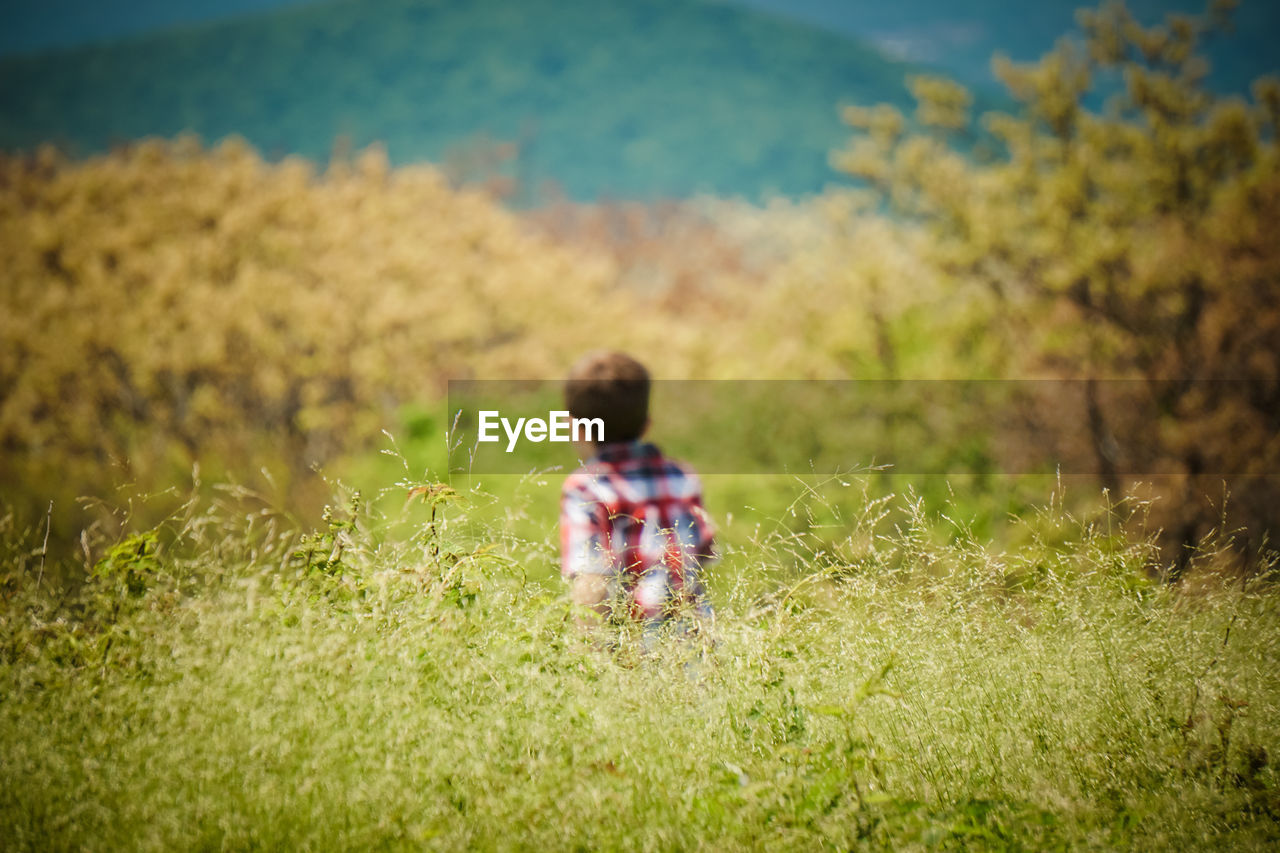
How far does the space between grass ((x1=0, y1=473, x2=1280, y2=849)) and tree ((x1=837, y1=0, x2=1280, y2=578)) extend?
583 cm

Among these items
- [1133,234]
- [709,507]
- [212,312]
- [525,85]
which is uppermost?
[525,85]

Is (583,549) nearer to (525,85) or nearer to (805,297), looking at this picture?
(805,297)

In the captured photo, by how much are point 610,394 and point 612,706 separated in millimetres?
867

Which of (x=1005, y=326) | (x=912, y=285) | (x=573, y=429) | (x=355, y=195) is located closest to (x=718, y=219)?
(x=355, y=195)

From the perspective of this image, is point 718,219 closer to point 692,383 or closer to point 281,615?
point 692,383

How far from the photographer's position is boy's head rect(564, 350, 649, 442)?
2.27 meters

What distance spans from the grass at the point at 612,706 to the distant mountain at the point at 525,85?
104 feet

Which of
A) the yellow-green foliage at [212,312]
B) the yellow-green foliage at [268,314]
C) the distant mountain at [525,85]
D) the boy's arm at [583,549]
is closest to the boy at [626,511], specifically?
the boy's arm at [583,549]

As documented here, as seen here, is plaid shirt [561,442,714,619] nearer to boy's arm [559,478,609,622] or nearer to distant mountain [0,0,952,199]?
boy's arm [559,478,609,622]

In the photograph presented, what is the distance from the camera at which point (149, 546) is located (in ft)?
7.17

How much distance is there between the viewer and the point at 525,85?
4230 inches

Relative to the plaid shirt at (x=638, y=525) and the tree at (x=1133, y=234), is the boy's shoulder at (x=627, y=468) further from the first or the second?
the tree at (x=1133, y=234)

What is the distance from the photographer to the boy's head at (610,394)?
7.44 ft

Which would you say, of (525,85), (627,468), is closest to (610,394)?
(627,468)
